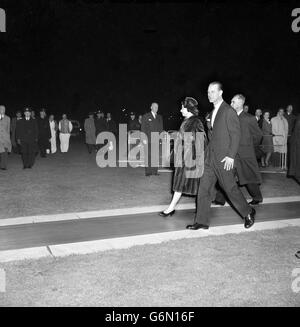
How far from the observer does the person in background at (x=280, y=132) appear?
1403cm

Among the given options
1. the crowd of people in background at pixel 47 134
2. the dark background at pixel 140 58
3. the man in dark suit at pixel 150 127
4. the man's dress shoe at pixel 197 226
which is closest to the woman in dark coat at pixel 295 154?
the man's dress shoe at pixel 197 226

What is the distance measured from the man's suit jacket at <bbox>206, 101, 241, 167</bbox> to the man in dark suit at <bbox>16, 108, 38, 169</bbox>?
27.9 feet

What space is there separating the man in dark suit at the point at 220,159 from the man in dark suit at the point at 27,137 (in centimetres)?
832

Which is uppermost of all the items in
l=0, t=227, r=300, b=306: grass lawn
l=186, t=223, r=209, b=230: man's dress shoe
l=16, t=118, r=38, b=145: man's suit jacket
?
l=16, t=118, r=38, b=145: man's suit jacket

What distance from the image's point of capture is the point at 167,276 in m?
4.41

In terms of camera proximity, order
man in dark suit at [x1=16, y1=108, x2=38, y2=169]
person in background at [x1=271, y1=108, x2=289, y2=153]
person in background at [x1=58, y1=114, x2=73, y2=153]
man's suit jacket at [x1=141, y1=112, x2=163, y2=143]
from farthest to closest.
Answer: person in background at [x1=58, y1=114, x2=73, y2=153] < person in background at [x1=271, y1=108, x2=289, y2=153] < man in dark suit at [x1=16, y1=108, x2=38, y2=169] < man's suit jacket at [x1=141, y1=112, x2=163, y2=143]

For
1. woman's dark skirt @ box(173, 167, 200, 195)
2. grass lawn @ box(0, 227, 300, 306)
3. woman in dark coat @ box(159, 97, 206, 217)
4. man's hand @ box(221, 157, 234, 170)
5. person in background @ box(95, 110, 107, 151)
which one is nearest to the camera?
grass lawn @ box(0, 227, 300, 306)

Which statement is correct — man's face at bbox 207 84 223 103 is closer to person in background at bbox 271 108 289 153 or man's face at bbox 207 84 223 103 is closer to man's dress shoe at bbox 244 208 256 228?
man's dress shoe at bbox 244 208 256 228

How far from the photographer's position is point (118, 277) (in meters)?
4.37

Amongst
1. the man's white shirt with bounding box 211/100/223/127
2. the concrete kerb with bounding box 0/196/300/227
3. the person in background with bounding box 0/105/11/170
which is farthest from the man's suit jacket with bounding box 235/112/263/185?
the person in background with bounding box 0/105/11/170

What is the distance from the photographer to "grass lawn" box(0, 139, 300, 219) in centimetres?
795

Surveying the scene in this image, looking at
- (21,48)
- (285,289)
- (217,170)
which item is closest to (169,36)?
(21,48)

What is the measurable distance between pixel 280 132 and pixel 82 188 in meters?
7.53
